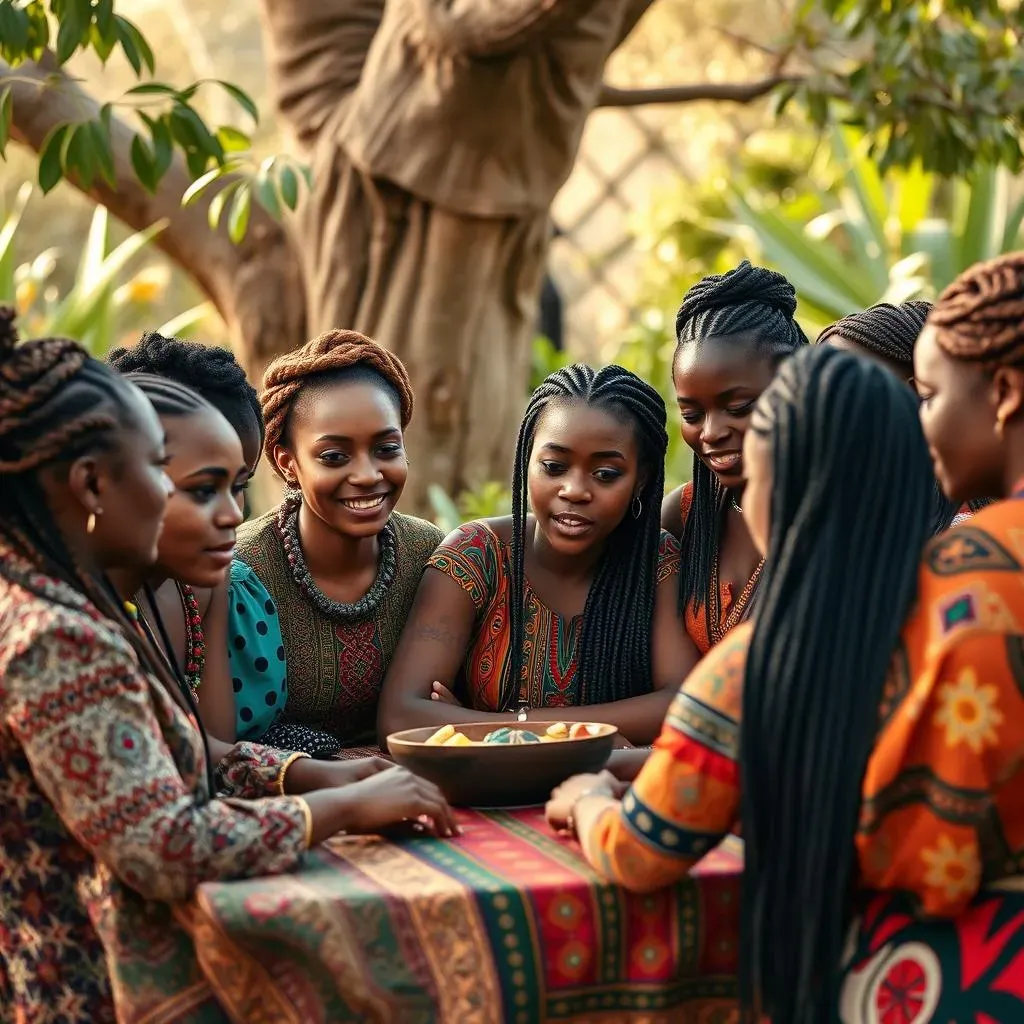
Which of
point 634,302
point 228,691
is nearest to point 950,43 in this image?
point 228,691

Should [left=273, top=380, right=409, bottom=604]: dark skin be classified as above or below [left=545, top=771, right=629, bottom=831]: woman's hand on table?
above

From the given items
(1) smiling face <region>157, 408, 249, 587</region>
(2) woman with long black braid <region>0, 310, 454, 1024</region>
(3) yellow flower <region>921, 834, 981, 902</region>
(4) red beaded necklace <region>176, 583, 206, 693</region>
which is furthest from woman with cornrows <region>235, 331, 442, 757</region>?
(3) yellow flower <region>921, 834, 981, 902</region>

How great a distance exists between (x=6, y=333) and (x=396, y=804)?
92 centimetres

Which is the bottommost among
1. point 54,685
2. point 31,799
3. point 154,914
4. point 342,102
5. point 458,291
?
point 154,914

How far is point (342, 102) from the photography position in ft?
21.2

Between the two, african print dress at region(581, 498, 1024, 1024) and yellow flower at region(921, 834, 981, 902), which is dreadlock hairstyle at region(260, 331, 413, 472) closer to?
african print dress at region(581, 498, 1024, 1024)

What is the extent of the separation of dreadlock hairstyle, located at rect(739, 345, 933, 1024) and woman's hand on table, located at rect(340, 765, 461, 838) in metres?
0.53

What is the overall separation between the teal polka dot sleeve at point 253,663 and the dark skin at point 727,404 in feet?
3.23

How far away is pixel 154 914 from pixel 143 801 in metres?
0.21

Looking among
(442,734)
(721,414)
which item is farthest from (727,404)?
(442,734)

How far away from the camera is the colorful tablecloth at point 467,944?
7.15 ft

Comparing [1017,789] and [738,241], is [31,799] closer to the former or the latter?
[1017,789]

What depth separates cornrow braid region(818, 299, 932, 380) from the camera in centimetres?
358

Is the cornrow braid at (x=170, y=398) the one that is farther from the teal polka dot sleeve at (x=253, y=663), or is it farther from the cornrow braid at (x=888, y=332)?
the cornrow braid at (x=888, y=332)
